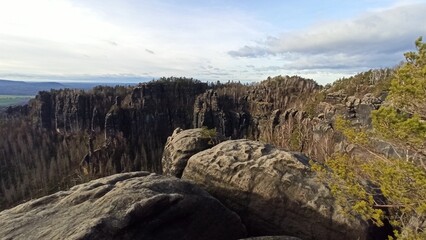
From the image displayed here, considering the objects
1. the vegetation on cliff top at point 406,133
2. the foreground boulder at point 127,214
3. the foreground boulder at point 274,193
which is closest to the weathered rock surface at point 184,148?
the foreground boulder at point 274,193

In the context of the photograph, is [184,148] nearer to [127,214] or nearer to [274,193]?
[274,193]

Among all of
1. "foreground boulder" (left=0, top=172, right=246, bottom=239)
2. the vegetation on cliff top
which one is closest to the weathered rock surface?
"foreground boulder" (left=0, top=172, right=246, bottom=239)

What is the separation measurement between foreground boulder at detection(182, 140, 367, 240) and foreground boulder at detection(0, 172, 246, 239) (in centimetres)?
126

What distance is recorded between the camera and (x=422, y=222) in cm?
1055

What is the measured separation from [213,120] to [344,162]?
165 m

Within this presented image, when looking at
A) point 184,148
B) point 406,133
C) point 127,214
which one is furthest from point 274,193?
point 184,148

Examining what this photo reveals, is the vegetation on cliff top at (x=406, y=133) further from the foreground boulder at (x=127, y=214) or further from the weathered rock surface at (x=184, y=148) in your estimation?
the weathered rock surface at (x=184, y=148)

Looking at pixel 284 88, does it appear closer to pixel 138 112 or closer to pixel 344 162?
pixel 138 112

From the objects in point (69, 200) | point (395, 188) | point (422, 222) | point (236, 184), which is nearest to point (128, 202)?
point (69, 200)

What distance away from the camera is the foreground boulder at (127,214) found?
10430 mm

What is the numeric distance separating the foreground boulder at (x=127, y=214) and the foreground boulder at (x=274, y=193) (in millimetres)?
1255

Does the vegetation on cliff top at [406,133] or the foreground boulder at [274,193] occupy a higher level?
the vegetation on cliff top at [406,133]

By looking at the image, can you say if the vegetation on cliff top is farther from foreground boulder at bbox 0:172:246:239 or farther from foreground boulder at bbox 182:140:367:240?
foreground boulder at bbox 0:172:246:239

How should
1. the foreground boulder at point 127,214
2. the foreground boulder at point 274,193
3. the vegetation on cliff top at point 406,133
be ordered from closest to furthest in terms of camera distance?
the vegetation on cliff top at point 406,133, the foreground boulder at point 127,214, the foreground boulder at point 274,193
